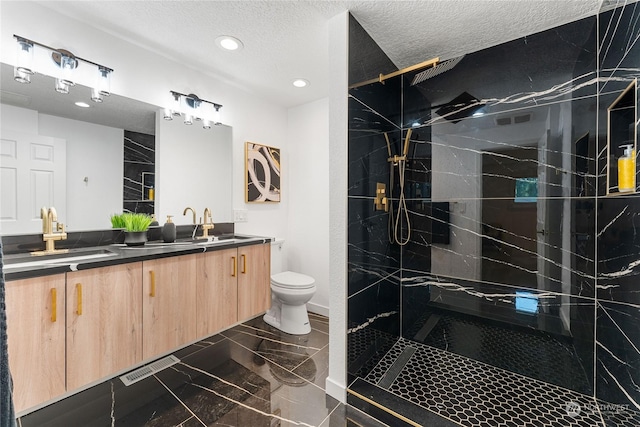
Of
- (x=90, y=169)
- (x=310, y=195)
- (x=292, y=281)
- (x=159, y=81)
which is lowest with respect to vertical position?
(x=292, y=281)

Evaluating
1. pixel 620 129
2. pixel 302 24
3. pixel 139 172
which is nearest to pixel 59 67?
pixel 139 172

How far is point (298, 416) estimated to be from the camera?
1590 mm

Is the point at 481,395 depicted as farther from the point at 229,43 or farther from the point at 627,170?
the point at 229,43

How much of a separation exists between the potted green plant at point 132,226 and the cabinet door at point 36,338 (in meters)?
0.65

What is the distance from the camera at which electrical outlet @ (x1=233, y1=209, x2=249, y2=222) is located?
2818mm

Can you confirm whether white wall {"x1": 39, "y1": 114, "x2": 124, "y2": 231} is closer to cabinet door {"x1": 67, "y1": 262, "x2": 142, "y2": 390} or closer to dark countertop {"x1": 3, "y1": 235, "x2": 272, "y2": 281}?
dark countertop {"x1": 3, "y1": 235, "x2": 272, "y2": 281}

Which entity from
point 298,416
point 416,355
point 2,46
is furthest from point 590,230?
point 2,46

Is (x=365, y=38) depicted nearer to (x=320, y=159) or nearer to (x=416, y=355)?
(x=320, y=159)

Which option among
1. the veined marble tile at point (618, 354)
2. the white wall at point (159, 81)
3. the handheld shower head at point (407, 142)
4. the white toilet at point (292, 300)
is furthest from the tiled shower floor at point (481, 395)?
the white wall at point (159, 81)

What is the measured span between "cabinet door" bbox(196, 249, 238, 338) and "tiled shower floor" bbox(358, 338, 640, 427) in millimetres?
1196

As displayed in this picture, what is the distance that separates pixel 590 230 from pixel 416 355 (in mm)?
1469

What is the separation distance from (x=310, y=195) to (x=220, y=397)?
80.5 inches

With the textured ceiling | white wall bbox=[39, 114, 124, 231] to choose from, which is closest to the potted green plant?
white wall bbox=[39, 114, 124, 231]

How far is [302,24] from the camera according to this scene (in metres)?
1.82
